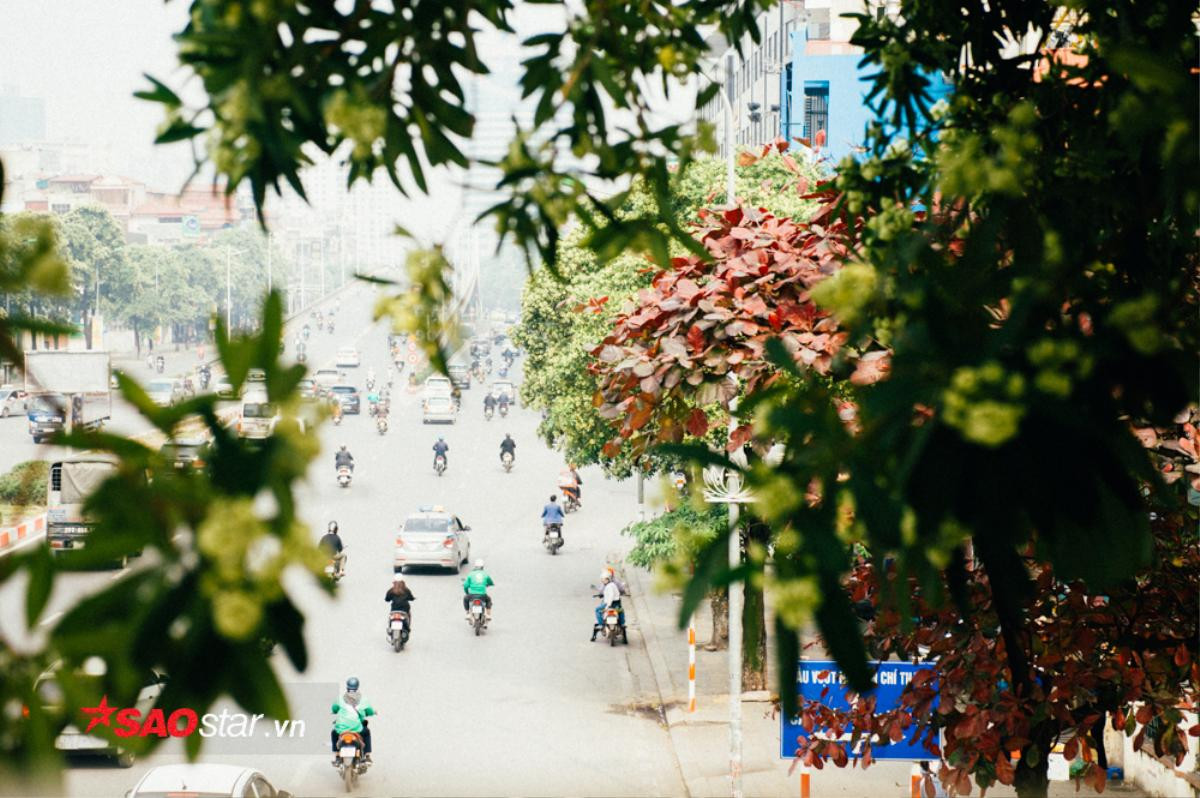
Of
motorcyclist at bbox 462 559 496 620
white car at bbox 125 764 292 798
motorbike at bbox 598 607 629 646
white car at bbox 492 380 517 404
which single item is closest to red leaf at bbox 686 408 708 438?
white car at bbox 125 764 292 798

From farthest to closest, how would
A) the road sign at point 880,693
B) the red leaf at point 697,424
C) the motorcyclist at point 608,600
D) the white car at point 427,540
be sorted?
the white car at point 427,540
the motorcyclist at point 608,600
the road sign at point 880,693
the red leaf at point 697,424

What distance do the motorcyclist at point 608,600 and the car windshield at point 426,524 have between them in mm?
6888

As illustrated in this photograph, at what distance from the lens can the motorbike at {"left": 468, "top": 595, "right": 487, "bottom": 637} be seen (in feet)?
77.6

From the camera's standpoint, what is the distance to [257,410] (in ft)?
7.43

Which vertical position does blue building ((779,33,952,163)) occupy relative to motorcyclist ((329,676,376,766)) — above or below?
above

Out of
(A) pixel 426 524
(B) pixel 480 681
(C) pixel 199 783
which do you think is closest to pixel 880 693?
(C) pixel 199 783

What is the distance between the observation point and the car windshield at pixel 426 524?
2939 cm

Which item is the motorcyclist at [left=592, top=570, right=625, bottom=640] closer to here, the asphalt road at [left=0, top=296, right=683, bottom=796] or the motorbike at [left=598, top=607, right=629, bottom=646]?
the motorbike at [left=598, top=607, right=629, bottom=646]

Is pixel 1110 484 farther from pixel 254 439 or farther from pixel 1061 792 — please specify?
pixel 1061 792

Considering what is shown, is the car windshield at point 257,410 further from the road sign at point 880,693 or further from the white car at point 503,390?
the white car at point 503,390

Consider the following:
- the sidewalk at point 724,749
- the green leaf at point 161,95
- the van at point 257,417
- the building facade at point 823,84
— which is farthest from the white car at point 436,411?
the van at point 257,417

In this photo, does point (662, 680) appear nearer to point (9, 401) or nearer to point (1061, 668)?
point (1061, 668)

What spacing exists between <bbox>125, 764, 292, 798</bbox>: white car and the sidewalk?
4111mm

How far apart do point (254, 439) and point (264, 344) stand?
0.65 ft
